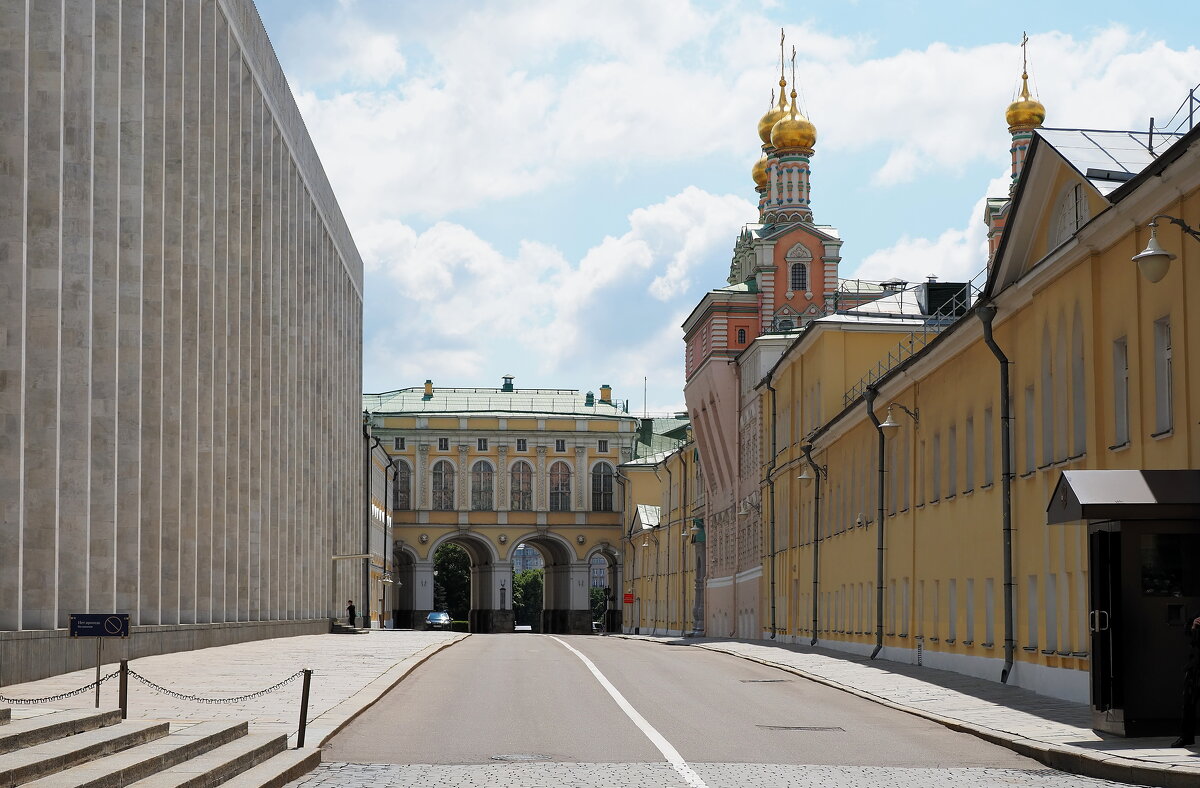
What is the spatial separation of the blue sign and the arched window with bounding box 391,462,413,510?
10552 cm

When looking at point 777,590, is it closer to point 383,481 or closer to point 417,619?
point 383,481

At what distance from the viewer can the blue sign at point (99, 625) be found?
1655 cm

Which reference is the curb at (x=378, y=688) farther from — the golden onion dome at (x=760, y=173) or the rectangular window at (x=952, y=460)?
the golden onion dome at (x=760, y=173)

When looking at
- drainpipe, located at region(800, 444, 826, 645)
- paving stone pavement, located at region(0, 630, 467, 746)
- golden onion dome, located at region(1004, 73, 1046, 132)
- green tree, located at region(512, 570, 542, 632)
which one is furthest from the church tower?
green tree, located at region(512, 570, 542, 632)

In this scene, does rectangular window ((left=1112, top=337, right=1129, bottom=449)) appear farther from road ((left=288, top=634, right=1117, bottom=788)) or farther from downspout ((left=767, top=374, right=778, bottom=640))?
downspout ((left=767, top=374, right=778, bottom=640))

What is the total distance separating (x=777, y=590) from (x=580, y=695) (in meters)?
34.5

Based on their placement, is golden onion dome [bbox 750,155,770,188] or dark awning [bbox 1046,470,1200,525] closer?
dark awning [bbox 1046,470,1200,525]

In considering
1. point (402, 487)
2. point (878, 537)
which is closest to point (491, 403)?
point (402, 487)

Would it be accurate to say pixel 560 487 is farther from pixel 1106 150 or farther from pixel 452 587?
pixel 1106 150

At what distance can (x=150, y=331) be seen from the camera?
1312 inches

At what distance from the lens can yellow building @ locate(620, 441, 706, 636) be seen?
8294 centimetres

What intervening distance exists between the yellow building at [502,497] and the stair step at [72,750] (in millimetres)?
106539

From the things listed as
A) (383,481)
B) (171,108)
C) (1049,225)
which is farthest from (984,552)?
(383,481)

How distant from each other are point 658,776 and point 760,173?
8652 cm
